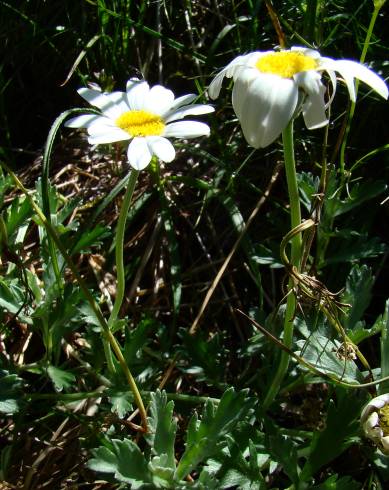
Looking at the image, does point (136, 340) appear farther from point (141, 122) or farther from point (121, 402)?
point (141, 122)

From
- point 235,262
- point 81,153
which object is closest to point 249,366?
point 235,262

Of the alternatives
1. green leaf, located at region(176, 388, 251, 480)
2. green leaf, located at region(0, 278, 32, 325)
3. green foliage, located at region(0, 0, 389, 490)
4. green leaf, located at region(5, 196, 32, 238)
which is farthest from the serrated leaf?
green leaf, located at region(5, 196, 32, 238)

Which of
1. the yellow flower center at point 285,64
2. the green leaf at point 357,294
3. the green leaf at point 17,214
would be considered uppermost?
the yellow flower center at point 285,64

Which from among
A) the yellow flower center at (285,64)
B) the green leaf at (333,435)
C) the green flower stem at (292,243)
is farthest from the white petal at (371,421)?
the yellow flower center at (285,64)

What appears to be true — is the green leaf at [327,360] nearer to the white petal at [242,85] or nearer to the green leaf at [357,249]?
the green leaf at [357,249]

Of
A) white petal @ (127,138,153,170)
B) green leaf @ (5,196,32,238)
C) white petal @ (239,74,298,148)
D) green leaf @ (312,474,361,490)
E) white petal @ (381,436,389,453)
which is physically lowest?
green leaf @ (312,474,361,490)

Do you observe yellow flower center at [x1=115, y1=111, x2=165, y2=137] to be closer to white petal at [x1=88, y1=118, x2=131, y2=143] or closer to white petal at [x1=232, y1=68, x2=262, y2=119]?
white petal at [x1=88, y1=118, x2=131, y2=143]
